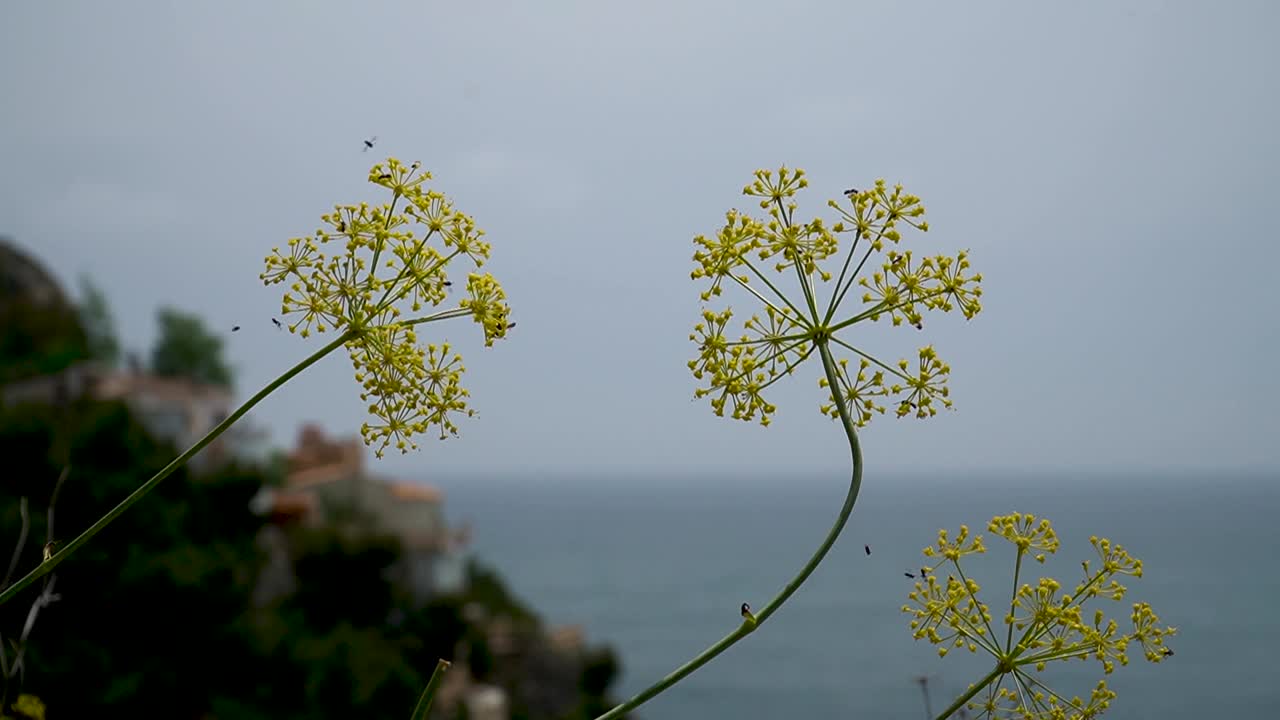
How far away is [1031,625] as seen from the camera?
0.79 m

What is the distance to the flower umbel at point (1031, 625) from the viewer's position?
0.77 m

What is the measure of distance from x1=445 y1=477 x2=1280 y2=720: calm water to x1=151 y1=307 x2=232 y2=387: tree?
16.4m

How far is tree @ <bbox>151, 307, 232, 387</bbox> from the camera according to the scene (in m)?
38.4

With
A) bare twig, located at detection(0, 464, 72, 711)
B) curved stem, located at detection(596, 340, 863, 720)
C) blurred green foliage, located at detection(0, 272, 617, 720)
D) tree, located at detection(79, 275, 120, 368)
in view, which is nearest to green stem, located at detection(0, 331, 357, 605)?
bare twig, located at detection(0, 464, 72, 711)

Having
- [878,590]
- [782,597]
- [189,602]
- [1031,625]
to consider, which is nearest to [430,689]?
[782,597]

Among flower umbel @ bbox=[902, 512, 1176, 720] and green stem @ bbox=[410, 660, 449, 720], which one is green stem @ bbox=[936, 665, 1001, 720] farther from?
green stem @ bbox=[410, 660, 449, 720]

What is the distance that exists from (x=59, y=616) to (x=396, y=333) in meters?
15.2

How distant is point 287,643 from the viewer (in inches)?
856

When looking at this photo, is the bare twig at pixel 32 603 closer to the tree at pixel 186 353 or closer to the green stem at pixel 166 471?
the green stem at pixel 166 471

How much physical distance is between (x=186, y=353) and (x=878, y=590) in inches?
882

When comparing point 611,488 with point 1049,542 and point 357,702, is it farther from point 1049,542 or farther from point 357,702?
point 1049,542

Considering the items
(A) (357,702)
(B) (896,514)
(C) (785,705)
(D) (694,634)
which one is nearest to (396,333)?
(A) (357,702)

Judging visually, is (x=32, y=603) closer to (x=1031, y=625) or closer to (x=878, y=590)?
(x=1031, y=625)

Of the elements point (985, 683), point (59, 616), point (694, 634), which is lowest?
point (694, 634)
